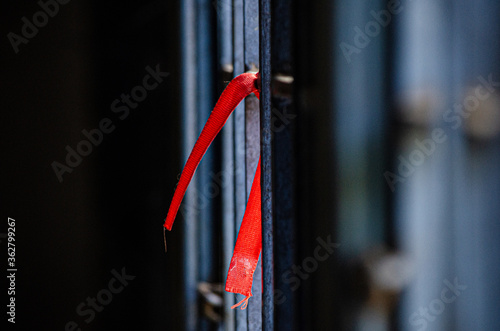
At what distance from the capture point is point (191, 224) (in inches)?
22.5

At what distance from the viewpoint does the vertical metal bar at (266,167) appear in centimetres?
22

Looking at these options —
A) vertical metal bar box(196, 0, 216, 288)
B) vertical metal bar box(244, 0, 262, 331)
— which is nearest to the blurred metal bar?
vertical metal bar box(244, 0, 262, 331)

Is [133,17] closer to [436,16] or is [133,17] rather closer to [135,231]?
[135,231]

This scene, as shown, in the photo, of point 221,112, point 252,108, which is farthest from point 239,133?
point 221,112

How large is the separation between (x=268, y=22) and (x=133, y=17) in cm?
49

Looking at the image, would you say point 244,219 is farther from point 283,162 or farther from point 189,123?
point 189,123

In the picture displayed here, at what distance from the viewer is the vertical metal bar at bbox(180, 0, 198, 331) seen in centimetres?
56

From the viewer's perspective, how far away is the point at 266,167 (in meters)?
0.23

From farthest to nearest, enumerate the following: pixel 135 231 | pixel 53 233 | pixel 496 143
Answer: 1. pixel 53 233
2. pixel 135 231
3. pixel 496 143

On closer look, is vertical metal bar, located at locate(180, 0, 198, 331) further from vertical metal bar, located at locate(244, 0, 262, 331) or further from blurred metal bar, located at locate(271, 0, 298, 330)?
blurred metal bar, located at locate(271, 0, 298, 330)

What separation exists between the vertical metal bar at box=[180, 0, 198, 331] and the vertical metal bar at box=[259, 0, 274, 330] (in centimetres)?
34

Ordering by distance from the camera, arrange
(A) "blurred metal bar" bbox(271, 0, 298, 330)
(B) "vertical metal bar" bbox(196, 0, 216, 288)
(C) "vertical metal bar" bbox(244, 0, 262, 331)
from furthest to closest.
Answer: (B) "vertical metal bar" bbox(196, 0, 216, 288)
(C) "vertical metal bar" bbox(244, 0, 262, 331)
(A) "blurred metal bar" bbox(271, 0, 298, 330)

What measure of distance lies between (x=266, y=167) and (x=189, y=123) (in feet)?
1.19

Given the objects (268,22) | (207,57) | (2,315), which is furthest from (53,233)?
(268,22)
